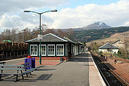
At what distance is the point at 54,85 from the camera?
10031 mm

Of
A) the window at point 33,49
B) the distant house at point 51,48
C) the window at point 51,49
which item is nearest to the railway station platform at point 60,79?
the distant house at point 51,48

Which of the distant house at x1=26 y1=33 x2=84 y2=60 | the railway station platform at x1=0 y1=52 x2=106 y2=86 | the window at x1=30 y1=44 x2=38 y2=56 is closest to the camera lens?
the railway station platform at x1=0 y1=52 x2=106 y2=86

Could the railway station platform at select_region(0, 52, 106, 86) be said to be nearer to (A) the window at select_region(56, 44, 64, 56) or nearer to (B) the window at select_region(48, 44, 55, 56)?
(A) the window at select_region(56, 44, 64, 56)

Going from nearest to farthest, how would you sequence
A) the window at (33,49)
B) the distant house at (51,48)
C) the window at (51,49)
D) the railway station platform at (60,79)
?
1. the railway station platform at (60,79)
2. the distant house at (51,48)
3. the window at (51,49)
4. the window at (33,49)

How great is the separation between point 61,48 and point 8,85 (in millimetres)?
20644

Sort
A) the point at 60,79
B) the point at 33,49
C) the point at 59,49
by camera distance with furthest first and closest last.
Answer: the point at 33,49, the point at 59,49, the point at 60,79

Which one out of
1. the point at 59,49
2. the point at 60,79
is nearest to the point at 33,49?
the point at 59,49

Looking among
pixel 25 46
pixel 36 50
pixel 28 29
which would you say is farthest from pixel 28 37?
pixel 36 50

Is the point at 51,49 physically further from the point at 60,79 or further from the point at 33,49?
the point at 60,79

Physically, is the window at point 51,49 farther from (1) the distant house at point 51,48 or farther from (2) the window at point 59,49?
(2) the window at point 59,49

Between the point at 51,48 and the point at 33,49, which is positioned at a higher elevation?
the point at 51,48

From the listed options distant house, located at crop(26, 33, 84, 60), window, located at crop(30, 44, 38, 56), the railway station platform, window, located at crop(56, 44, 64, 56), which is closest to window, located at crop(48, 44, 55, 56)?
distant house, located at crop(26, 33, 84, 60)

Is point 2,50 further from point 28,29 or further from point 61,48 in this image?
point 28,29

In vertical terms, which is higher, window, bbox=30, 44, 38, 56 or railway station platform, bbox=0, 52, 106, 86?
window, bbox=30, 44, 38, 56
